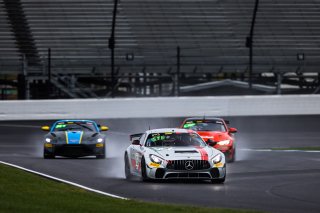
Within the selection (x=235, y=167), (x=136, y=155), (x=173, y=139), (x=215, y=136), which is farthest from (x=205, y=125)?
(x=136, y=155)

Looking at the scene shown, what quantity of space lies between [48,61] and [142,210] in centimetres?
2723

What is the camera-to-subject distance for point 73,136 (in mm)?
22844

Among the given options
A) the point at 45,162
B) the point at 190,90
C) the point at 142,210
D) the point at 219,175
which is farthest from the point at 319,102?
the point at 142,210

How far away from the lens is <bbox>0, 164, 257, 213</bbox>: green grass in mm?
10953

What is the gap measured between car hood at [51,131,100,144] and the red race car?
2.37 m

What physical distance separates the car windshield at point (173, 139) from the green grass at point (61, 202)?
303 centimetres

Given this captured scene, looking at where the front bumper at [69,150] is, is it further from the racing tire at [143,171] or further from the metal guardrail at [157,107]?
the metal guardrail at [157,107]

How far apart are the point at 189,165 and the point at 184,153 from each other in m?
0.31

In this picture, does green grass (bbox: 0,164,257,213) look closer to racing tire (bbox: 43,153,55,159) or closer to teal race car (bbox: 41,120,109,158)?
teal race car (bbox: 41,120,109,158)

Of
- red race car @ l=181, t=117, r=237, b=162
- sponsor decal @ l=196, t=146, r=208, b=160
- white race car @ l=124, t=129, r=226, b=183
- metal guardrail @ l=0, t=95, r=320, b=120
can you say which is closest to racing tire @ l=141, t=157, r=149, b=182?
white race car @ l=124, t=129, r=226, b=183

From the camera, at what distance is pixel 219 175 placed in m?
16.0

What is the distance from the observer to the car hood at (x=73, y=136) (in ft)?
74.6

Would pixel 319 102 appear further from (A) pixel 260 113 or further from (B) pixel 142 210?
(B) pixel 142 210

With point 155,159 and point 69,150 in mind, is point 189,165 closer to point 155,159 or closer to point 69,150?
point 155,159
